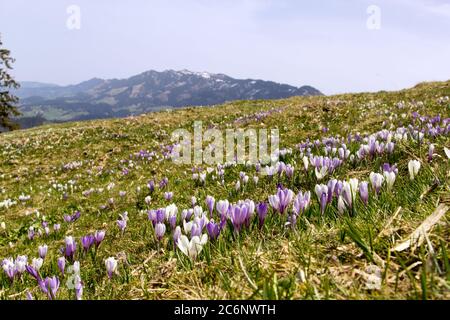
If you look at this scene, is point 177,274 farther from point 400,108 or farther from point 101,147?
point 101,147

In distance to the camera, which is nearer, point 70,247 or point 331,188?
point 331,188

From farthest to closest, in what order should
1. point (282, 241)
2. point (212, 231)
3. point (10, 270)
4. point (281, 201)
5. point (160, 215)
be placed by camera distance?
point (160, 215), point (281, 201), point (10, 270), point (212, 231), point (282, 241)

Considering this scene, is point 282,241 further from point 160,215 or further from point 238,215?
point 160,215

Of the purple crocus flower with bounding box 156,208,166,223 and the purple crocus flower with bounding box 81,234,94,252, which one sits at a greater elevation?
the purple crocus flower with bounding box 156,208,166,223

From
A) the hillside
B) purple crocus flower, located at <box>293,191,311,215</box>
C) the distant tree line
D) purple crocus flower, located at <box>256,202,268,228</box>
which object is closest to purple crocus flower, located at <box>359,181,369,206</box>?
the hillside

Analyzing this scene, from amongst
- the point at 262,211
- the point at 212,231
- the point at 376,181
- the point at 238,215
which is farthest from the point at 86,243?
the point at 376,181

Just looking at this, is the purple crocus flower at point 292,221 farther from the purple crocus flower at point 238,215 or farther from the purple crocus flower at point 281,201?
the purple crocus flower at point 238,215

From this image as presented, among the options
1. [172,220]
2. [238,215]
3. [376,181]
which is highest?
[376,181]

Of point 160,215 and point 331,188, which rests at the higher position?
point 331,188

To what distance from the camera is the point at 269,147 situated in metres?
13.9

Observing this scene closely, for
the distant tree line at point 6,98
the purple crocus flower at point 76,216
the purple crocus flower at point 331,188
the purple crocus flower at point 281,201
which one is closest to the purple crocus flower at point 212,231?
the purple crocus flower at point 281,201

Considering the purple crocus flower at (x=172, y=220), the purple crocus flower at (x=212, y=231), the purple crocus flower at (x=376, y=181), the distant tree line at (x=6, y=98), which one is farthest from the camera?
the distant tree line at (x=6, y=98)

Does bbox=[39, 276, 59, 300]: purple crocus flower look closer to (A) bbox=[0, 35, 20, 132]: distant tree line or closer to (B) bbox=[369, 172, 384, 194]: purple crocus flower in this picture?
(B) bbox=[369, 172, 384, 194]: purple crocus flower

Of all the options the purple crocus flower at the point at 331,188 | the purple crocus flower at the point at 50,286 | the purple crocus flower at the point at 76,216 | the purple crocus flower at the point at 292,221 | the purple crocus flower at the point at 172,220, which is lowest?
the purple crocus flower at the point at 76,216
